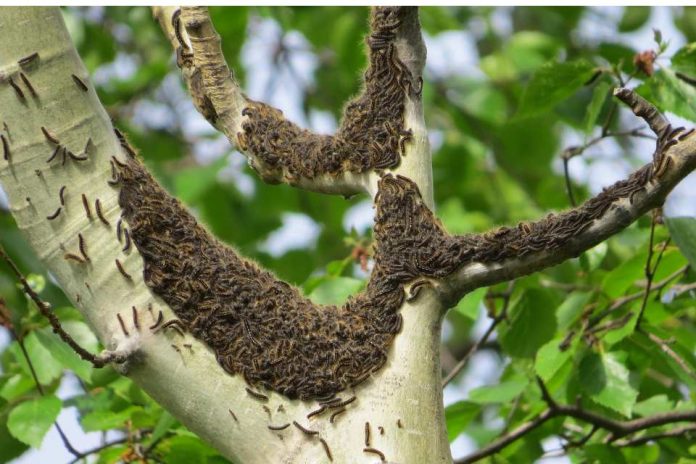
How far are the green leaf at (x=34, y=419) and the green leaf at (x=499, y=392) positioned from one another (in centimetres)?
110

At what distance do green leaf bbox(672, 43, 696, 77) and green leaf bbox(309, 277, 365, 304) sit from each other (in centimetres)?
98

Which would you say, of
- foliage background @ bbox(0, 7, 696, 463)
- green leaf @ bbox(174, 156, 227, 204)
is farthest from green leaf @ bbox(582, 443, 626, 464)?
green leaf @ bbox(174, 156, 227, 204)

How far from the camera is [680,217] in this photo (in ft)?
7.50

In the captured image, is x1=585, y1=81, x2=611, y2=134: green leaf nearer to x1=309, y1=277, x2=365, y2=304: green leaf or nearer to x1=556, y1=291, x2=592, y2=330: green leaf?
x1=556, y1=291, x2=592, y2=330: green leaf

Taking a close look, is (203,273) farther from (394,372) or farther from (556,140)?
(556,140)

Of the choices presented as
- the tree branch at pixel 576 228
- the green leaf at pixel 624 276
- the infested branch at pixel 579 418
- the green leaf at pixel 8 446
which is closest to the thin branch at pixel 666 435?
the infested branch at pixel 579 418

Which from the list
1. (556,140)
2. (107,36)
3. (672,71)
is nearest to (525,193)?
(556,140)

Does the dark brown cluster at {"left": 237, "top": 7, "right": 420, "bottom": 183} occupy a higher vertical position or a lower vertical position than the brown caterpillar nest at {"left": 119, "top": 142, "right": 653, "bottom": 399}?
higher

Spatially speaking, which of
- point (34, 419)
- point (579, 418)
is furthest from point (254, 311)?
point (579, 418)

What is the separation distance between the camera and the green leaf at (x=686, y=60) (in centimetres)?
256

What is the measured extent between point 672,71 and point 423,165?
107cm

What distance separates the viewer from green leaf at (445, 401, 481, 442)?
2787mm

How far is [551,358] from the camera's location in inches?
103

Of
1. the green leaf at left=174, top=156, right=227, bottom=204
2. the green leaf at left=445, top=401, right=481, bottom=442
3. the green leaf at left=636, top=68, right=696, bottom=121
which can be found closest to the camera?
the green leaf at left=636, top=68, right=696, bottom=121
